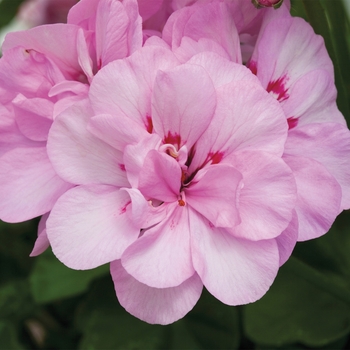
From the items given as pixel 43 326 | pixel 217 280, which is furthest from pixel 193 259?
pixel 43 326

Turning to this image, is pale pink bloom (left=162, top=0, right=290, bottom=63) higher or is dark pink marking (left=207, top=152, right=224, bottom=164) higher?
pale pink bloom (left=162, top=0, right=290, bottom=63)

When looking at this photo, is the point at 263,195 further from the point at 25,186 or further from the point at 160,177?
the point at 25,186

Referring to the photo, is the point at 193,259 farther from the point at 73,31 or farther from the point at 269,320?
the point at 269,320

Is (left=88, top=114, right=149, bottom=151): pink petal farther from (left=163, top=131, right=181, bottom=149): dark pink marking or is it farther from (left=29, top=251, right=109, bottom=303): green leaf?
(left=29, top=251, right=109, bottom=303): green leaf

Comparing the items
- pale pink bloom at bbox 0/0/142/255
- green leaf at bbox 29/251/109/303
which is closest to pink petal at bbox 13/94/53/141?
pale pink bloom at bbox 0/0/142/255

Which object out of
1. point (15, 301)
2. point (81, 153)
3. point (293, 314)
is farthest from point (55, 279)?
A: point (81, 153)

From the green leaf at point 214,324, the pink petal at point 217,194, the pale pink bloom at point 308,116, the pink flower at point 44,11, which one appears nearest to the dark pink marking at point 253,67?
the pale pink bloom at point 308,116
